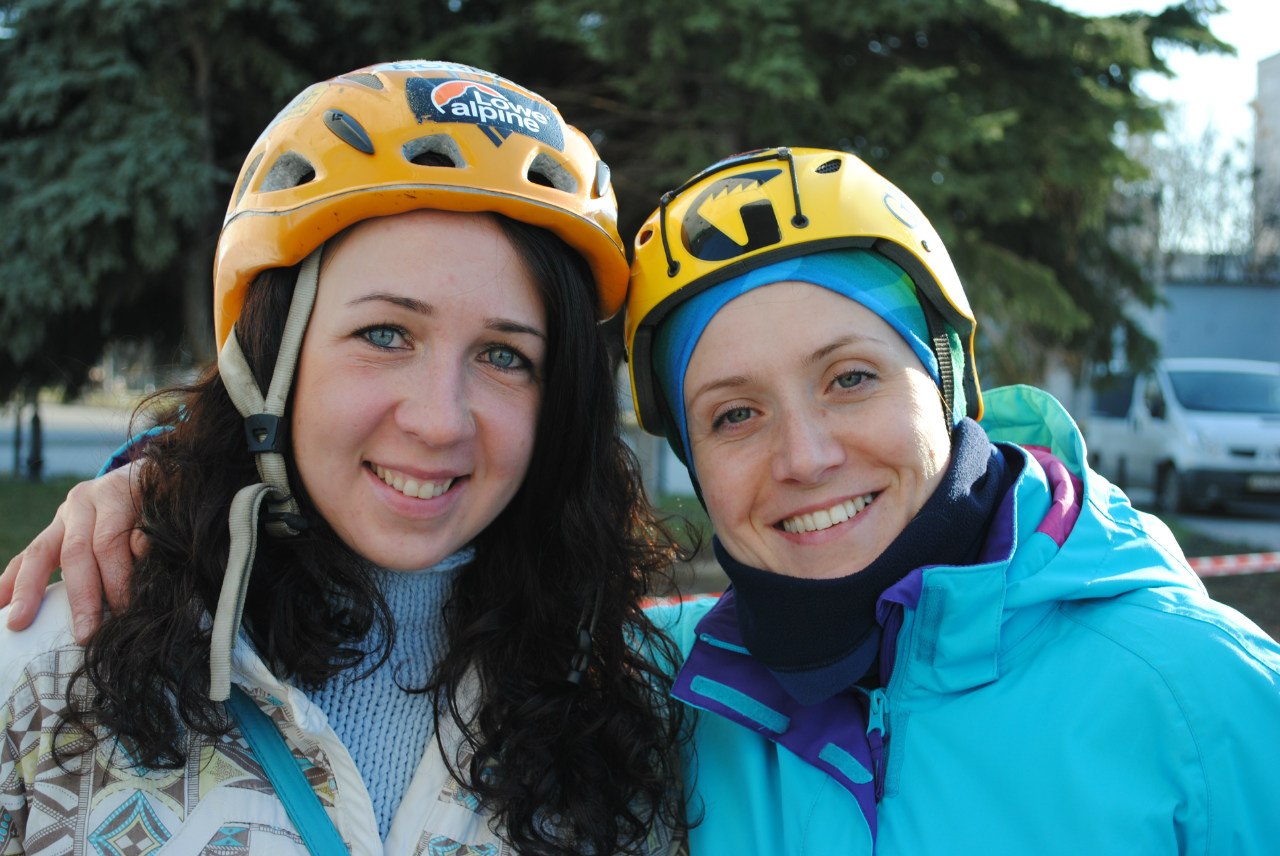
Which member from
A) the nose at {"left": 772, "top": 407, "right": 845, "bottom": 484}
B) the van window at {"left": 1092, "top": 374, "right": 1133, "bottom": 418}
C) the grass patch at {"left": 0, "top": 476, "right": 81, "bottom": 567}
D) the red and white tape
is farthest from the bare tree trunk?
the van window at {"left": 1092, "top": 374, "right": 1133, "bottom": 418}

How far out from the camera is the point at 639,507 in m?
2.93

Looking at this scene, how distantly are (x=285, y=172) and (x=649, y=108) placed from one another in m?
6.83

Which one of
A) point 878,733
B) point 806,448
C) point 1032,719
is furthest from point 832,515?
point 1032,719

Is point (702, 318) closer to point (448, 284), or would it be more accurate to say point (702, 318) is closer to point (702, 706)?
point (448, 284)

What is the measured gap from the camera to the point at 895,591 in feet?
7.35

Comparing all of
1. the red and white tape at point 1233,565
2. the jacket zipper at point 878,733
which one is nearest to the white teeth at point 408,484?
the jacket zipper at point 878,733

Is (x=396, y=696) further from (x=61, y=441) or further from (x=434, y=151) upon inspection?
(x=61, y=441)

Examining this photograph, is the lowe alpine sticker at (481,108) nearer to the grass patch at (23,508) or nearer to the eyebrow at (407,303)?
the eyebrow at (407,303)

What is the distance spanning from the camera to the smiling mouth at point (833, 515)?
2.36 m

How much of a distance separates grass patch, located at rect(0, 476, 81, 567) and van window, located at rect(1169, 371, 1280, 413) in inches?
551

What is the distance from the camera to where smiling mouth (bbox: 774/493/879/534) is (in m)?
2.36

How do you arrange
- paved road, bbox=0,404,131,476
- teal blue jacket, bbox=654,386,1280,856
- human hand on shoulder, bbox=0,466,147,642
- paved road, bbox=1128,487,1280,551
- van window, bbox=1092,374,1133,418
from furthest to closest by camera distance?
paved road, bbox=0,404,131,476, van window, bbox=1092,374,1133,418, paved road, bbox=1128,487,1280,551, human hand on shoulder, bbox=0,466,147,642, teal blue jacket, bbox=654,386,1280,856

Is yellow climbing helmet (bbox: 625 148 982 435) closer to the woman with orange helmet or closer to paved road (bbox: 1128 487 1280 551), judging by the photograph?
the woman with orange helmet

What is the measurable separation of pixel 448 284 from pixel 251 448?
557 millimetres
